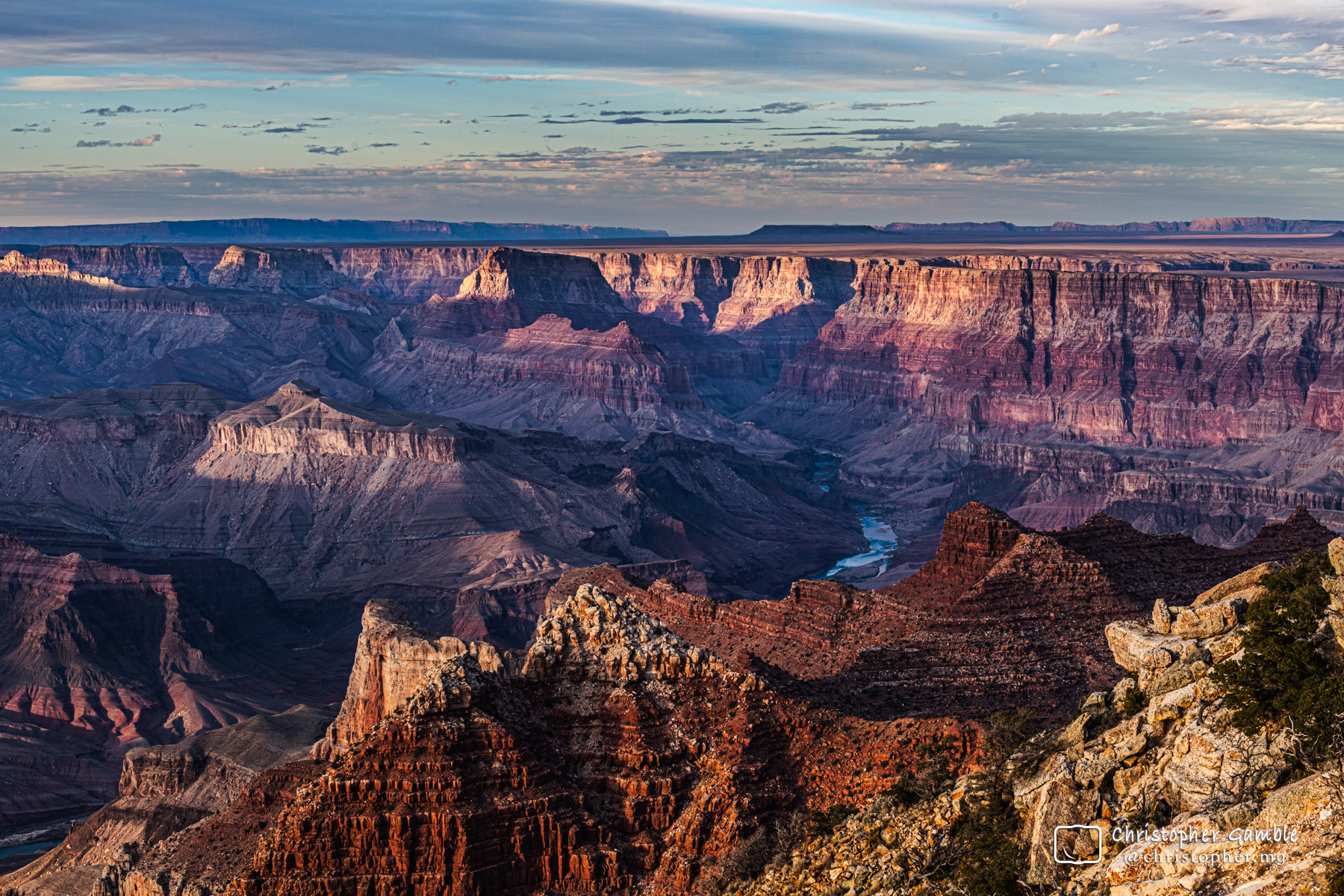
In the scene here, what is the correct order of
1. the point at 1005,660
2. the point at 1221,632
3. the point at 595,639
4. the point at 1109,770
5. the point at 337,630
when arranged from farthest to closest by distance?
1. the point at 337,630
2. the point at 1005,660
3. the point at 595,639
4. the point at 1221,632
5. the point at 1109,770

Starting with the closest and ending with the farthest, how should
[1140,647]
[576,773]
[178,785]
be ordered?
[1140,647] → [576,773] → [178,785]

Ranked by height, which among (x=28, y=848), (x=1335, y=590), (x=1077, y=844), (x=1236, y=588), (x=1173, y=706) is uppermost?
(x=1335, y=590)

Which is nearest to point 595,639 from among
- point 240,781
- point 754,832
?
point 754,832

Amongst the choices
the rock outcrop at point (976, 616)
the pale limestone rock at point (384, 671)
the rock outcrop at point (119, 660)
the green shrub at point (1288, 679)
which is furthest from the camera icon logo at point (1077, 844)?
the rock outcrop at point (119, 660)

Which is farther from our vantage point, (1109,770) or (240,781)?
(240,781)

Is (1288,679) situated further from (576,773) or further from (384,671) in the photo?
(384,671)

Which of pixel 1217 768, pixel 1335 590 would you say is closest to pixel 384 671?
pixel 1335 590

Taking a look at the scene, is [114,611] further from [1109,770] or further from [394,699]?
[1109,770]

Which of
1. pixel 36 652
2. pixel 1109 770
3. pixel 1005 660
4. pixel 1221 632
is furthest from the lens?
pixel 36 652
